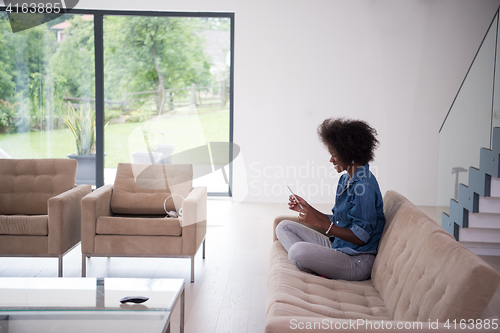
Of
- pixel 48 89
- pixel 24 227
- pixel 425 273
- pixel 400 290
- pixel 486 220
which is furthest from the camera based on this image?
pixel 48 89

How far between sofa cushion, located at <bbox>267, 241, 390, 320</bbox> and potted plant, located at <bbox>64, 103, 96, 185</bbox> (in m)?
4.90

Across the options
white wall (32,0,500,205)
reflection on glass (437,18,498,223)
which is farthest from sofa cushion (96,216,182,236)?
white wall (32,0,500,205)

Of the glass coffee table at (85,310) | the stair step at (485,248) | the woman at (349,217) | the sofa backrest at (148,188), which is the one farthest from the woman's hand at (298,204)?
the stair step at (485,248)

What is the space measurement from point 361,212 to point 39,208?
2770 mm

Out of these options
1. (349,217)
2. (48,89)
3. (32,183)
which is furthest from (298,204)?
(48,89)

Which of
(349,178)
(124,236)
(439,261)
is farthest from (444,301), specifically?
(124,236)

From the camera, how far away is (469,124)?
3.98 meters

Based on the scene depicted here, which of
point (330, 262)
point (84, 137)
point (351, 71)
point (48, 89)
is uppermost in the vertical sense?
point (351, 71)

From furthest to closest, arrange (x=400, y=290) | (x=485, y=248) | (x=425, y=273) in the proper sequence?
(x=485, y=248)
(x=400, y=290)
(x=425, y=273)

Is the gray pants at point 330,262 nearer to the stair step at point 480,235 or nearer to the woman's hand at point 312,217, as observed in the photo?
the woman's hand at point 312,217

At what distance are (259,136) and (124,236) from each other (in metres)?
3.47

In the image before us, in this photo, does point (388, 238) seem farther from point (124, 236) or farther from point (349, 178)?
point (124, 236)

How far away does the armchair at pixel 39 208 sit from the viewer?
10.6 ft

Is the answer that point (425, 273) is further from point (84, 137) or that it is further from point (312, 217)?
point (84, 137)
